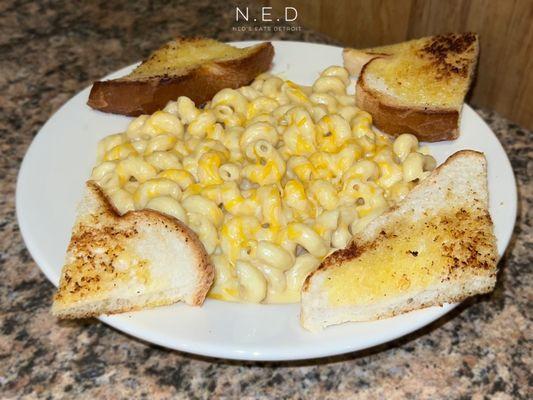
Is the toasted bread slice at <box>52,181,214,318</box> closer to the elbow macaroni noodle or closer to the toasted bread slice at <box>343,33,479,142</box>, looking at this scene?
the elbow macaroni noodle

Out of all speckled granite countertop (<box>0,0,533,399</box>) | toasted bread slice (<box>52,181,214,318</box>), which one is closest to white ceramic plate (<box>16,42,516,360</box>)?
toasted bread slice (<box>52,181,214,318</box>)

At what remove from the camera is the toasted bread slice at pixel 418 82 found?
63.8 inches

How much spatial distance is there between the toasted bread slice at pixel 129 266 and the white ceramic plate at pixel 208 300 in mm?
31

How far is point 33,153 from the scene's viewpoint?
157 cm

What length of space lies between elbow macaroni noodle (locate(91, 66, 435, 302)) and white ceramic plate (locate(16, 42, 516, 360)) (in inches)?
2.6

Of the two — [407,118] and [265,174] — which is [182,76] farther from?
[407,118]

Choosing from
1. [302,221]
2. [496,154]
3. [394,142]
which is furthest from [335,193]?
[496,154]

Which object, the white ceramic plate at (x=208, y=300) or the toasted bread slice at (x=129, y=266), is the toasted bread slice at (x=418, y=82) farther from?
the toasted bread slice at (x=129, y=266)

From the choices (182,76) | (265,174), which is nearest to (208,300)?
(265,174)

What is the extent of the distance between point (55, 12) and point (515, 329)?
221cm

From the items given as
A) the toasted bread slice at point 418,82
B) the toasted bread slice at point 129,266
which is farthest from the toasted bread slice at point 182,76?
the toasted bread slice at point 129,266

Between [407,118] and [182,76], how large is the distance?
1.96 ft

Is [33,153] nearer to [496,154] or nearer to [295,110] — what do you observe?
[295,110]

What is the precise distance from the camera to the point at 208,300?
127cm
